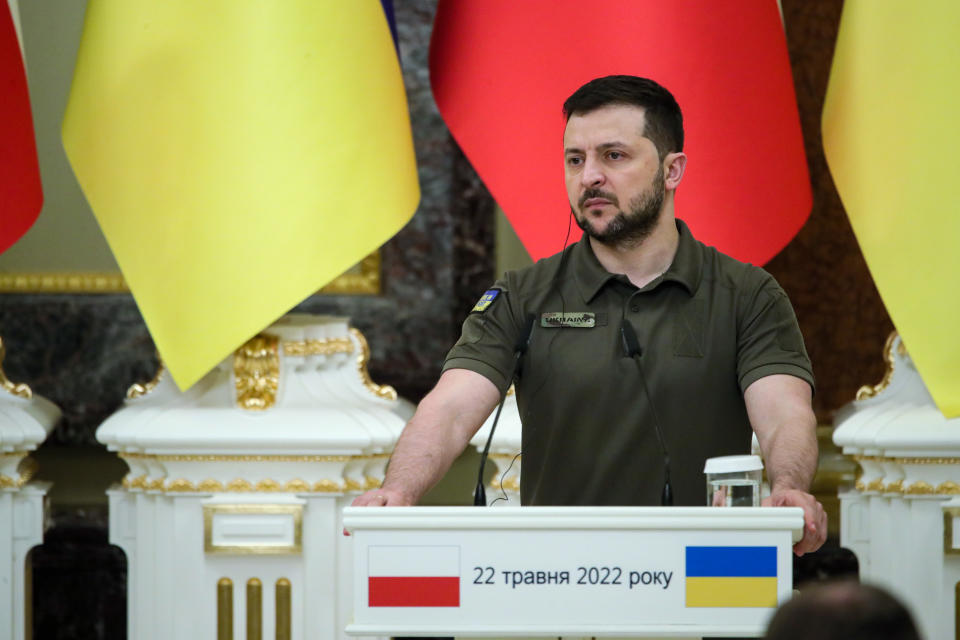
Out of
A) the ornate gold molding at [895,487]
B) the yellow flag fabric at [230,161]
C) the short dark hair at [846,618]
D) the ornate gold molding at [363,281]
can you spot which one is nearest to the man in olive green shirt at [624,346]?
the yellow flag fabric at [230,161]

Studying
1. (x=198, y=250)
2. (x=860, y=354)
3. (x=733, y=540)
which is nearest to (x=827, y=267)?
(x=860, y=354)

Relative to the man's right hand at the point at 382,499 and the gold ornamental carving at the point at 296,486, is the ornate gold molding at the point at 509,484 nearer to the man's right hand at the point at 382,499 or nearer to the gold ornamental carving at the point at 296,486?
the gold ornamental carving at the point at 296,486

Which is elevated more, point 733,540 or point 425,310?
point 425,310

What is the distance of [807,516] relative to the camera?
167cm

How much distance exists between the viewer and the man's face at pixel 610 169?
217 cm

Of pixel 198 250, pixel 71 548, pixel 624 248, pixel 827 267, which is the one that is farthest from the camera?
pixel 827 267

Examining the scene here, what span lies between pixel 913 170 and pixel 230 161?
1525mm

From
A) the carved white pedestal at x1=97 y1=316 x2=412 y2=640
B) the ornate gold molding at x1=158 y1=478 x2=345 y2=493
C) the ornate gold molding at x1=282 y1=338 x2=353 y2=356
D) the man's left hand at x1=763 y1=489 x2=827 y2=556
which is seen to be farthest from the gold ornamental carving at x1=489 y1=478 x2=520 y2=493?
the man's left hand at x1=763 y1=489 x2=827 y2=556

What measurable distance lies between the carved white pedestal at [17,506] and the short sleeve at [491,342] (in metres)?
1.51

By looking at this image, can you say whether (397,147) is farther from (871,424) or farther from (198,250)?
(871,424)

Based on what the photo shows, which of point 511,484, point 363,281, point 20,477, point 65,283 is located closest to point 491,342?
point 511,484

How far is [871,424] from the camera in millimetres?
3158

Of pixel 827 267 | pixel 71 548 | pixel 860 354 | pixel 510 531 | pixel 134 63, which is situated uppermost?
pixel 134 63

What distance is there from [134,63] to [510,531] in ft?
6.03
